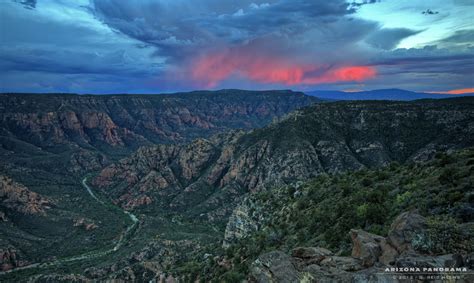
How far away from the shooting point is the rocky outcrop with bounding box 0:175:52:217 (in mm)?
140125

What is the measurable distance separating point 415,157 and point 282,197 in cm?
7257

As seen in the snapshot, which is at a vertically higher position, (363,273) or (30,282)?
(363,273)

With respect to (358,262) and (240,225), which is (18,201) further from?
(358,262)

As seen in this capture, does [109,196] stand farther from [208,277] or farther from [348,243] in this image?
[348,243]

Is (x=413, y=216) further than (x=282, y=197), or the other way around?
(x=282, y=197)

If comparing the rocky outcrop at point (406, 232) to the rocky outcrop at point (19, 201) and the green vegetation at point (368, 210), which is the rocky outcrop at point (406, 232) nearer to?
the green vegetation at point (368, 210)

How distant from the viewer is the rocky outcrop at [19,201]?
14012cm

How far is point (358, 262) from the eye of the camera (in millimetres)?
17453

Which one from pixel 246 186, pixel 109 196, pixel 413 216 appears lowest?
pixel 109 196

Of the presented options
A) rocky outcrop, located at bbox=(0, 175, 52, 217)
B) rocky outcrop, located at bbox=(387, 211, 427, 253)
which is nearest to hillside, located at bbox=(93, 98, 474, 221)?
rocky outcrop, located at bbox=(0, 175, 52, 217)

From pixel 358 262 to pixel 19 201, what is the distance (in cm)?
16117

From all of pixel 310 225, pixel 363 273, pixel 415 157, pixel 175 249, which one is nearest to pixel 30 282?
pixel 175 249

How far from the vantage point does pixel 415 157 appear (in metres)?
114

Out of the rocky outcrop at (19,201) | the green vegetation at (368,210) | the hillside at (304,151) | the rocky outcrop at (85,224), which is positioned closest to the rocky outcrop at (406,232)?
the green vegetation at (368,210)
